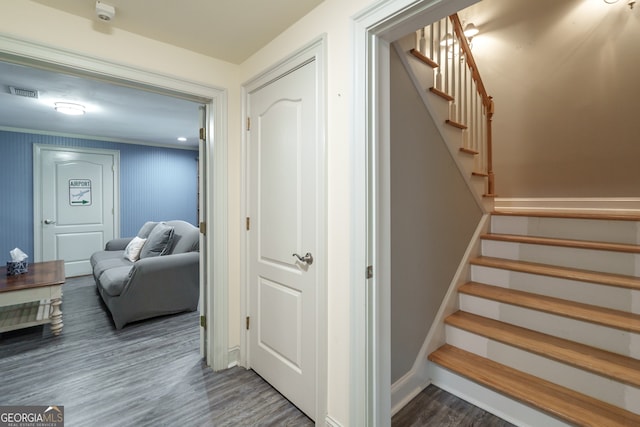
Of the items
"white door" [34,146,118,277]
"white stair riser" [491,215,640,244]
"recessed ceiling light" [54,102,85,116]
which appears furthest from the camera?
"white door" [34,146,118,277]

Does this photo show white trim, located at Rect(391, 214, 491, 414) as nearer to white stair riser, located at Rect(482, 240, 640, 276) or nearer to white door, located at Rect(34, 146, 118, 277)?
white stair riser, located at Rect(482, 240, 640, 276)

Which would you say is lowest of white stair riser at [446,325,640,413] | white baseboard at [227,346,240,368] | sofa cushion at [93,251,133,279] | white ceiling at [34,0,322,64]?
white baseboard at [227,346,240,368]

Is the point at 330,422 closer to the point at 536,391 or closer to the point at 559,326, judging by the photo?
the point at 536,391

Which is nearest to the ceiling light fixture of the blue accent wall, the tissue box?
the blue accent wall

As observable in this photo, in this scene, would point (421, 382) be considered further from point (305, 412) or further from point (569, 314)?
point (569, 314)

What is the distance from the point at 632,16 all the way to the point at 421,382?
11.7 feet

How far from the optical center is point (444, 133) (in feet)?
6.64

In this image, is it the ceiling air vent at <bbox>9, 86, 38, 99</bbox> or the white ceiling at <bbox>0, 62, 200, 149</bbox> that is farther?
the ceiling air vent at <bbox>9, 86, 38, 99</bbox>

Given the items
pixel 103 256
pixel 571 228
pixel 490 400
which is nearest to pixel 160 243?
pixel 103 256

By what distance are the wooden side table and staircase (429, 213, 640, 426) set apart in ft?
10.8

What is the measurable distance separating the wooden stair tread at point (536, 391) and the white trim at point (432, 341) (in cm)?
9

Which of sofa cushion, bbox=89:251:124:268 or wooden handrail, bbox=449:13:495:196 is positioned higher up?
wooden handrail, bbox=449:13:495:196

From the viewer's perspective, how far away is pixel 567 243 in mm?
2096

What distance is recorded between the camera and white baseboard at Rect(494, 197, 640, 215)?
2.58m
